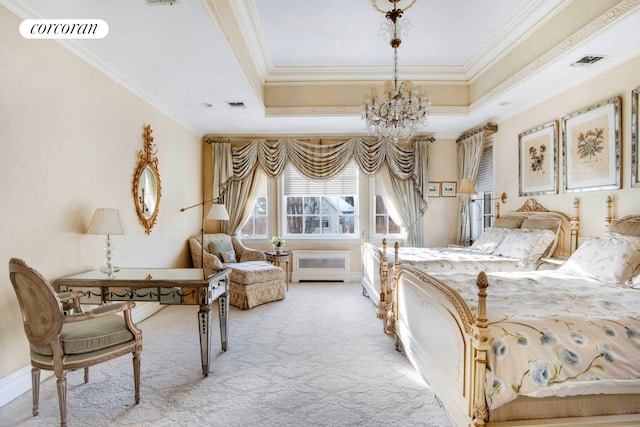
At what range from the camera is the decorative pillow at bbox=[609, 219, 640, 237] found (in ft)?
8.87

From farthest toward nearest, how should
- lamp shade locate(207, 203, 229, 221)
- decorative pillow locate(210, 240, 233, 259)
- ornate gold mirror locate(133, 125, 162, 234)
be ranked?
1. decorative pillow locate(210, 240, 233, 259)
2. lamp shade locate(207, 203, 229, 221)
3. ornate gold mirror locate(133, 125, 162, 234)

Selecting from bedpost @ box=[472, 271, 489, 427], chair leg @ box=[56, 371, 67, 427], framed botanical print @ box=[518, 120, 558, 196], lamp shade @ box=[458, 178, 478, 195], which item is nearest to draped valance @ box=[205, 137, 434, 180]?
lamp shade @ box=[458, 178, 478, 195]

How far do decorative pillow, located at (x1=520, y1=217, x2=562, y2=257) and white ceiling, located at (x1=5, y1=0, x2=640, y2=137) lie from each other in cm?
152

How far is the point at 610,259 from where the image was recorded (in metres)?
2.55

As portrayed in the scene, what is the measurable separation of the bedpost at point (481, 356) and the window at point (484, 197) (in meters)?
4.37

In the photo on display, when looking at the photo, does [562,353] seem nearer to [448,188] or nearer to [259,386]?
[259,386]

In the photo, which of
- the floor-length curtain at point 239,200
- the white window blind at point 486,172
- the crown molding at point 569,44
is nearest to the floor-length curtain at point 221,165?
the floor-length curtain at point 239,200

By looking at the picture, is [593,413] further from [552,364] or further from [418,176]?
[418,176]

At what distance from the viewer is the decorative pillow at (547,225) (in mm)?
3639

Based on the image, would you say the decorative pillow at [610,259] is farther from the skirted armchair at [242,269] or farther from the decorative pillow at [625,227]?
the skirted armchair at [242,269]

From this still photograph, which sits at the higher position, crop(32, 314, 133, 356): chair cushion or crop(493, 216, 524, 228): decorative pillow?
crop(493, 216, 524, 228): decorative pillow

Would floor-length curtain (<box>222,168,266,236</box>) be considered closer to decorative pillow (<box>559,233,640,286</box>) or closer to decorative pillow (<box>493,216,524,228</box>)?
decorative pillow (<box>493,216,524,228</box>)

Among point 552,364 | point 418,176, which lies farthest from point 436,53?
point 552,364

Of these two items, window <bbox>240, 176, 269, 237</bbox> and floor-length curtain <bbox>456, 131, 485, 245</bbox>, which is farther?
window <bbox>240, 176, 269, 237</bbox>
